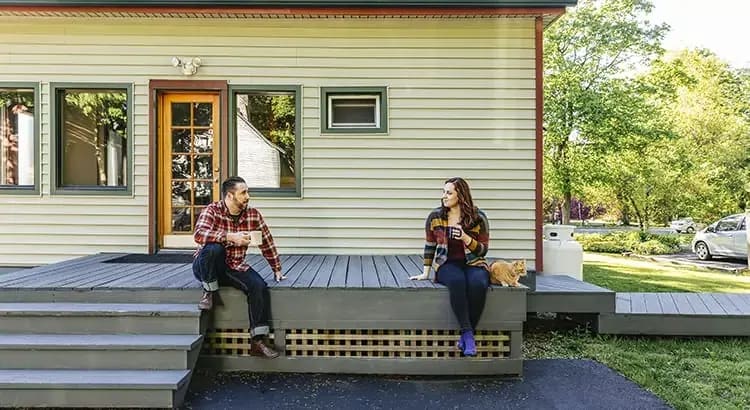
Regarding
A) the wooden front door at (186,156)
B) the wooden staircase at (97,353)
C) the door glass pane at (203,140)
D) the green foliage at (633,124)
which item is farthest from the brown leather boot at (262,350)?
the green foliage at (633,124)

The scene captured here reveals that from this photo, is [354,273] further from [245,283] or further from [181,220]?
[181,220]

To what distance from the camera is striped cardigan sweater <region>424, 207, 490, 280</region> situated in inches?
133

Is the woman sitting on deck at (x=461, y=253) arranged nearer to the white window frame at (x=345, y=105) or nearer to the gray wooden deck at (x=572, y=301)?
the gray wooden deck at (x=572, y=301)

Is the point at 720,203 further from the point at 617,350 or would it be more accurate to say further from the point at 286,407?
the point at 286,407

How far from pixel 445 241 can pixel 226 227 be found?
1.60m

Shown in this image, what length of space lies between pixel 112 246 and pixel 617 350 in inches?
206

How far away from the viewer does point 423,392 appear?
10.5ft

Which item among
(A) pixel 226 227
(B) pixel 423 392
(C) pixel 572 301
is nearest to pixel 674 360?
(C) pixel 572 301

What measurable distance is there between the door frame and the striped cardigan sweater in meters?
2.67

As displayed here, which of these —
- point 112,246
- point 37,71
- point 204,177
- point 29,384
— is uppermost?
point 37,71

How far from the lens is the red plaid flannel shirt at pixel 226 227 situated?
3.16 meters

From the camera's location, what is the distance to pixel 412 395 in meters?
3.15

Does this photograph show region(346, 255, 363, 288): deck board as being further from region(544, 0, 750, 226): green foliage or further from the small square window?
region(544, 0, 750, 226): green foliage

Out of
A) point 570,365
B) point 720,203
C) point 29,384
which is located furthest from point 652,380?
point 720,203
